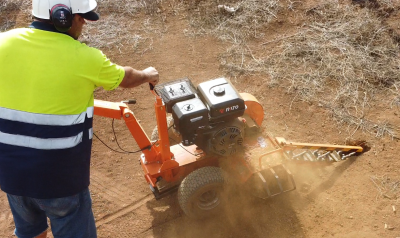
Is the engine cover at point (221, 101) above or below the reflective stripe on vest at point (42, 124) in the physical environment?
below

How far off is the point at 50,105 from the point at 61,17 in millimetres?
615

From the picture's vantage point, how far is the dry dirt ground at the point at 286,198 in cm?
446

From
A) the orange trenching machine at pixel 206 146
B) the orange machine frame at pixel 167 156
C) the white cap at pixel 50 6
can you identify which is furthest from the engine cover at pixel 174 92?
the white cap at pixel 50 6

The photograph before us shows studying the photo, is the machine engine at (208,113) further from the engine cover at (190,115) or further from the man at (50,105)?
the man at (50,105)

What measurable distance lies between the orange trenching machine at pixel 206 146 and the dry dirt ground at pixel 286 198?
27 cm

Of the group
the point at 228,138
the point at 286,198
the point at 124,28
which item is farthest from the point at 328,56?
the point at 124,28

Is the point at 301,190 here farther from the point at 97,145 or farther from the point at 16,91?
the point at 16,91

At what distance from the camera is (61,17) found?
9.09ft

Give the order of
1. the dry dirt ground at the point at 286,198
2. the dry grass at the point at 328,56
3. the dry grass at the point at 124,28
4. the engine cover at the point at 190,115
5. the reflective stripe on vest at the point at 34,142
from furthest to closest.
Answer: the dry grass at the point at 124,28, the dry grass at the point at 328,56, the dry dirt ground at the point at 286,198, the engine cover at the point at 190,115, the reflective stripe on vest at the point at 34,142

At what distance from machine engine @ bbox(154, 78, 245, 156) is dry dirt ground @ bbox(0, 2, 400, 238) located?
904 mm

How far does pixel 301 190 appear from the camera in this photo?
484 cm

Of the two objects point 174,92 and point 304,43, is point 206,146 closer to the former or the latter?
point 174,92

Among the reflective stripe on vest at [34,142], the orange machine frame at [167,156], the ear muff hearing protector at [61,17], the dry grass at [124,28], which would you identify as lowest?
the orange machine frame at [167,156]

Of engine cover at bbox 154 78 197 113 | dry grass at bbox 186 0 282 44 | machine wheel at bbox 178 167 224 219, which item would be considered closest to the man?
engine cover at bbox 154 78 197 113
